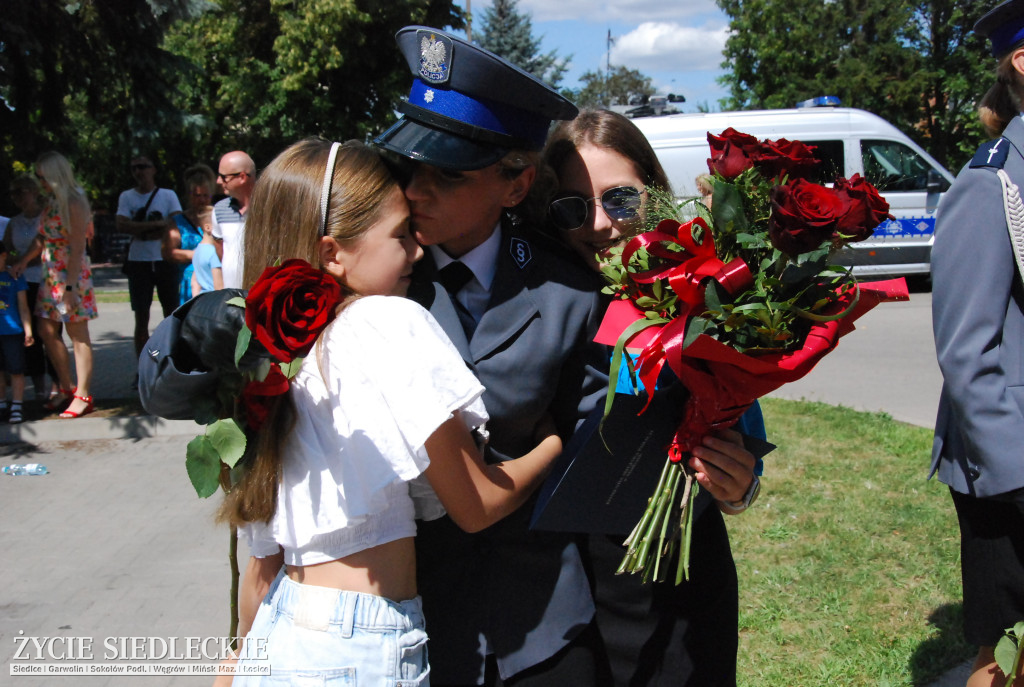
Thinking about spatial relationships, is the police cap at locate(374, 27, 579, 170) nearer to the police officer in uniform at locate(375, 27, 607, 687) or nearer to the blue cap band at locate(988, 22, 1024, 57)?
the police officer in uniform at locate(375, 27, 607, 687)

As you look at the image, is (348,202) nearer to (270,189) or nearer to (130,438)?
(270,189)

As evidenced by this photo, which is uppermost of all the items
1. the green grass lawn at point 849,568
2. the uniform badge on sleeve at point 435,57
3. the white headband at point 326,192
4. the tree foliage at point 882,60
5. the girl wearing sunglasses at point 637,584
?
the tree foliage at point 882,60

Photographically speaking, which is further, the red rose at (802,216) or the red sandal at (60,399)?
the red sandal at (60,399)

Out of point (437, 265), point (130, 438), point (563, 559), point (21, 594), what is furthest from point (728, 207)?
point (130, 438)

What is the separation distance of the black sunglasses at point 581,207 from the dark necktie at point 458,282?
0.29 m

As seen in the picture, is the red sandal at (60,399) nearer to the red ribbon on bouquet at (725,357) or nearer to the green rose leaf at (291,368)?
the green rose leaf at (291,368)

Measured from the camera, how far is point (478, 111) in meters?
1.80

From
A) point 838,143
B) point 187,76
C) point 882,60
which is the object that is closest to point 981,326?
point 187,76

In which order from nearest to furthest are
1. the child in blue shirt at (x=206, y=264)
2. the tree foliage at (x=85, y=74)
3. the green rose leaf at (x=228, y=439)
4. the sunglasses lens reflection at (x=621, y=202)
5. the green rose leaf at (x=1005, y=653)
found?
1. the green rose leaf at (x=228, y=439)
2. the sunglasses lens reflection at (x=621, y=202)
3. the green rose leaf at (x=1005, y=653)
4. the tree foliage at (x=85, y=74)
5. the child in blue shirt at (x=206, y=264)

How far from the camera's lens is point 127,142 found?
7.48 m

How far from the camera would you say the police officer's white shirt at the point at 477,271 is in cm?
190

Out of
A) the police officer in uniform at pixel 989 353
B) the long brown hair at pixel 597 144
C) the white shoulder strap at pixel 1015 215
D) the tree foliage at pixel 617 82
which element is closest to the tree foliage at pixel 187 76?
the long brown hair at pixel 597 144

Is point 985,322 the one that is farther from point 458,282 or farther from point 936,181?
point 936,181

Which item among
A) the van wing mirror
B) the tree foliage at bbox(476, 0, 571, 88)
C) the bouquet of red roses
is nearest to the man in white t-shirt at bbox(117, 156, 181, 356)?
the bouquet of red roses
